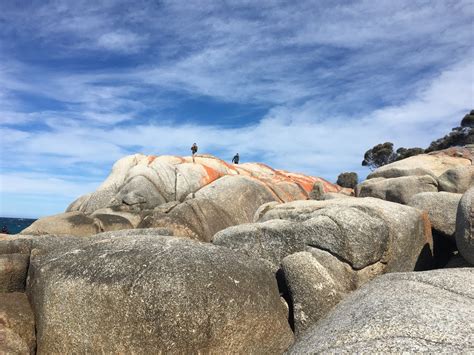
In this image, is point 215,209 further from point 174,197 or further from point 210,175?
point 210,175

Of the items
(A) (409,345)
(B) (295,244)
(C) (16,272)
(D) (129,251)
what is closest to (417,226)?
(B) (295,244)

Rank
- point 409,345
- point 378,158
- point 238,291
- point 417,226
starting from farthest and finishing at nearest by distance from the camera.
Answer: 1. point 378,158
2. point 417,226
3. point 238,291
4. point 409,345

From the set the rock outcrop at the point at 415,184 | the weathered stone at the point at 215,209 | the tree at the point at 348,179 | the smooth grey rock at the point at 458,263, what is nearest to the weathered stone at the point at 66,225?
the weathered stone at the point at 215,209

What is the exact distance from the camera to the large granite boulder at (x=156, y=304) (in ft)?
28.2

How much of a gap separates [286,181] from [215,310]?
2607 cm

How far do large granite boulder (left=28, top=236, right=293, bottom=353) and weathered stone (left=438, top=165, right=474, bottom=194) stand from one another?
19.1 m

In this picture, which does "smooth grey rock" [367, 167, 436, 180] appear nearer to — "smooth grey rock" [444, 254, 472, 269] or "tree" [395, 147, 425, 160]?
"smooth grey rock" [444, 254, 472, 269]

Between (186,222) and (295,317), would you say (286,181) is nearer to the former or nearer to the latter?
(186,222)

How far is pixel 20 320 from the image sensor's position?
9516mm

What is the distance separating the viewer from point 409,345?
18.7ft

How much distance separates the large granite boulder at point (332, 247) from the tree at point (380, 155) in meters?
68.4

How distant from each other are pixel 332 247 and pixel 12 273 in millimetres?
9030

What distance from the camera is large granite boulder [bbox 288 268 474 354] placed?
5.78 m

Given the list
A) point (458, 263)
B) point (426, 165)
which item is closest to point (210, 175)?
point (426, 165)
